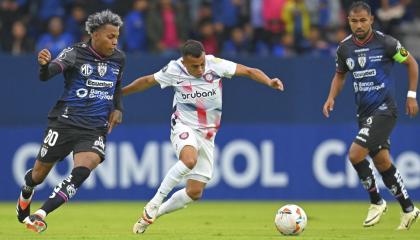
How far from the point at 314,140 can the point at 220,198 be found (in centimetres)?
207

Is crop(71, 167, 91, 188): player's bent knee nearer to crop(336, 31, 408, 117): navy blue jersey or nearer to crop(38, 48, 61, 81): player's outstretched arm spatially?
crop(38, 48, 61, 81): player's outstretched arm

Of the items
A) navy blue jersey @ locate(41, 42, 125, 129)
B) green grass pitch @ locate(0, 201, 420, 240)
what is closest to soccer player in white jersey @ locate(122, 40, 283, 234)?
green grass pitch @ locate(0, 201, 420, 240)

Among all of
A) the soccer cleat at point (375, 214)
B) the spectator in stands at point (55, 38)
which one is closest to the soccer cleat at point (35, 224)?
the soccer cleat at point (375, 214)

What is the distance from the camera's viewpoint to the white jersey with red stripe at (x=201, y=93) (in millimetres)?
13156

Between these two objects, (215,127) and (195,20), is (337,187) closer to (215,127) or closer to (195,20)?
(195,20)

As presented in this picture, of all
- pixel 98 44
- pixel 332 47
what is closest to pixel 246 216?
pixel 98 44

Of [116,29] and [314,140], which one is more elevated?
[116,29]

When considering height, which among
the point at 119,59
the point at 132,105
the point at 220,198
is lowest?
the point at 220,198

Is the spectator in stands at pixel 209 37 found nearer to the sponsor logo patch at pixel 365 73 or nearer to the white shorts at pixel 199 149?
the sponsor logo patch at pixel 365 73

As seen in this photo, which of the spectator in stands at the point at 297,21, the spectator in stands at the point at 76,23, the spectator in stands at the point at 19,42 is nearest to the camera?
the spectator in stands at the point at 19,42

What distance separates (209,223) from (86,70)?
3341 millimetres

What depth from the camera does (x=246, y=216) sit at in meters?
16.4

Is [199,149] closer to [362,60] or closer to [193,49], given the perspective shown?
[193,49]

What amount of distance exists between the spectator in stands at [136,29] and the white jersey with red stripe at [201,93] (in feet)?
26.0
